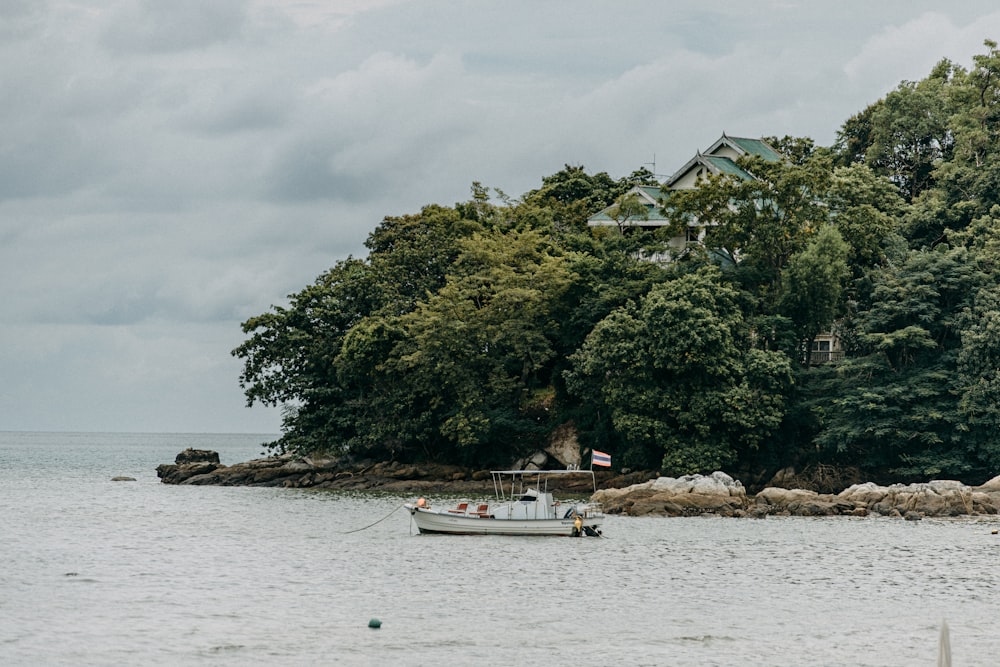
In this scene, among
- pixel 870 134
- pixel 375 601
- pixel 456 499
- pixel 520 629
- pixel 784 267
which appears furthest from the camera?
pixel 870 134

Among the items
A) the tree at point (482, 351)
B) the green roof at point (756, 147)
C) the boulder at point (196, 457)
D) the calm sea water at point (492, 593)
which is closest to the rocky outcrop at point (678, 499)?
the calm sea water at point (492, 593)

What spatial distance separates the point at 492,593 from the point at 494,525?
1246 centimetres

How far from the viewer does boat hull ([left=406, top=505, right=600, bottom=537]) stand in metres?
43.2

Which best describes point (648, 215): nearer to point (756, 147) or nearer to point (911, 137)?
point (756, 147)

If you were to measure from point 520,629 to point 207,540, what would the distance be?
20.4 meters

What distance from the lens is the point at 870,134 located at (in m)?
80.3

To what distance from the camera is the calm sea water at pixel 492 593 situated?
943 inches

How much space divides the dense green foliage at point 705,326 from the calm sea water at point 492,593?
927 cm

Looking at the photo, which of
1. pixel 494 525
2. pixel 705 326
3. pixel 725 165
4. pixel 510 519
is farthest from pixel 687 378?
pixel 494 525

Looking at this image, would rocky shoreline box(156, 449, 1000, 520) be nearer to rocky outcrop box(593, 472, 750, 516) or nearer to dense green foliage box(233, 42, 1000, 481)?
rocky outcrop box(593, 472, 750, 516)

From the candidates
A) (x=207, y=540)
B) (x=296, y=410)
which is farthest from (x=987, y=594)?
(x=296, y=410)

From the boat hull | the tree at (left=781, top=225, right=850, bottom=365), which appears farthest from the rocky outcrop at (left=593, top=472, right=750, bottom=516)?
the tree at (left=781, top=225, right=850, bottom=365)

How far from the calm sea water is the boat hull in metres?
0.38

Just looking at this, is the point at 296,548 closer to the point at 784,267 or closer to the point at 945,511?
the point at 945,511
